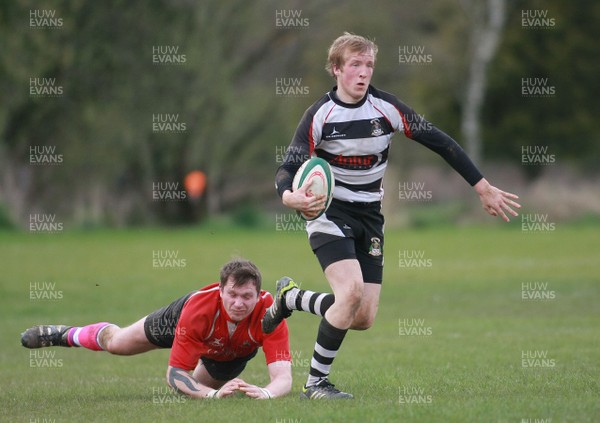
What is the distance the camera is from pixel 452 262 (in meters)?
21.9

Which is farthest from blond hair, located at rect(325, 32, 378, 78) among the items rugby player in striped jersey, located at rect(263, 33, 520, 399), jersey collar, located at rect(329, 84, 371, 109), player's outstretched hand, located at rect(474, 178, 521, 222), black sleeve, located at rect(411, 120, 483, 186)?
player's outstretched hand, located at rect(474, 178, 521, 222)

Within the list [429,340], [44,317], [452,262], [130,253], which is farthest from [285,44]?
[429,340]

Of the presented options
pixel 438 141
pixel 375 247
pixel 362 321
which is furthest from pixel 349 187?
pixel 362 321

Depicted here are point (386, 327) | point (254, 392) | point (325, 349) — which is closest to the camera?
point (254, 392)

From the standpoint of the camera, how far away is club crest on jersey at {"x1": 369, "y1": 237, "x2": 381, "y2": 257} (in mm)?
7754

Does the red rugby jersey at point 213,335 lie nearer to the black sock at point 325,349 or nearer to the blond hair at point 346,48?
the black sock at point 325,349

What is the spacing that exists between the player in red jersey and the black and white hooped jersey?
3.49 ft

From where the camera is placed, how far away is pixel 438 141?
301 inches

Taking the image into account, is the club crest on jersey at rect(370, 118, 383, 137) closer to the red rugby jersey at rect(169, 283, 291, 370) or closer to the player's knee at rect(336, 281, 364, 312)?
the player's knee at rect(336, 281, 364, 312)

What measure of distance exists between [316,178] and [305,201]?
228 mm

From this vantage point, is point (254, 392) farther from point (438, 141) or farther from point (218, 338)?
point (438, 141)

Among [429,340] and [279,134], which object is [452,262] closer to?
[429,340]

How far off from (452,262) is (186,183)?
19113mm

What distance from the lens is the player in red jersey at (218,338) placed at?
7.22 m
